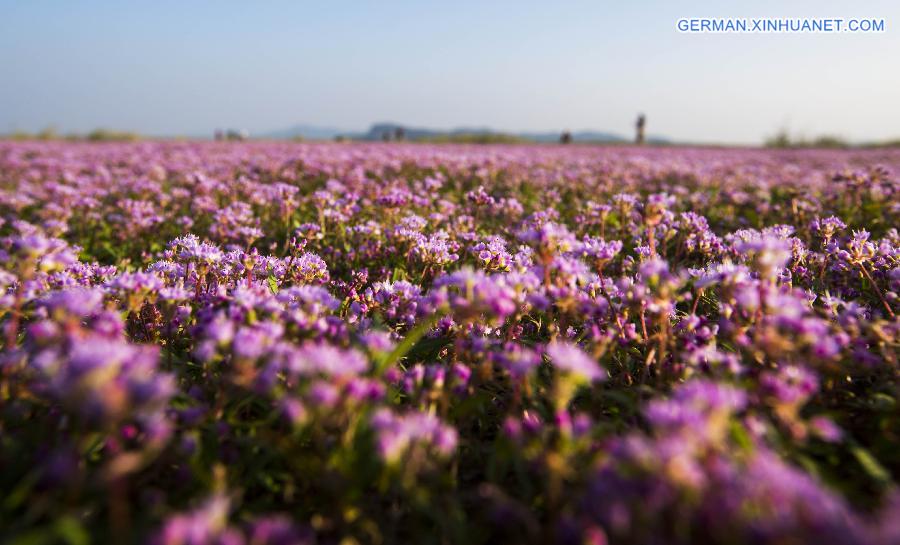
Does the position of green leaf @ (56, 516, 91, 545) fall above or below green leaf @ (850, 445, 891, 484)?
above

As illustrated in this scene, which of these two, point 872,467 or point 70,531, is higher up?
point 70,531

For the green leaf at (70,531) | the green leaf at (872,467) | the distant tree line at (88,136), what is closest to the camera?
the green leaf at (70,531)

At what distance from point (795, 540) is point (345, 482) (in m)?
1.45

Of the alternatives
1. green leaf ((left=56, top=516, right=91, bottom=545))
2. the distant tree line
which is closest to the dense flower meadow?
green leaf ((left=56, top=516, right=91, bottom=545))

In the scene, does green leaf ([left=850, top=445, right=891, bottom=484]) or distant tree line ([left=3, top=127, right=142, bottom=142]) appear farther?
distant tree line ([left=3, top=127, right=142, bottom=142])

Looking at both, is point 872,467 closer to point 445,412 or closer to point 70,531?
point 445,412

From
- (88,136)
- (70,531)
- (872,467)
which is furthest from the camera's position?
(88,136)

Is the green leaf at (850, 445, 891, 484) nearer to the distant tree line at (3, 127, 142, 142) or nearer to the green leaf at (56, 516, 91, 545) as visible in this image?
the green leaf at (56, 516, 91, 545)

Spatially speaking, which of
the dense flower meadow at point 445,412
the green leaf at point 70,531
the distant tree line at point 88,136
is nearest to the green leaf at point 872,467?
the dense flower meadow at point 445,412

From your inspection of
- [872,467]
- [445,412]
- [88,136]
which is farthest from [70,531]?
[88,136]

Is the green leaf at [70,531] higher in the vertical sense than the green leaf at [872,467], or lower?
higher

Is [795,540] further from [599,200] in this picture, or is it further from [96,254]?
[599,200]

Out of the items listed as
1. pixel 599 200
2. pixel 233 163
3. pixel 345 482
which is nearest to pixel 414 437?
pixel 345 482

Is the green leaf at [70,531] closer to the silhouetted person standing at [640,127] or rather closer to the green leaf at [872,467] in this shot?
the green leaf at [872,467]
